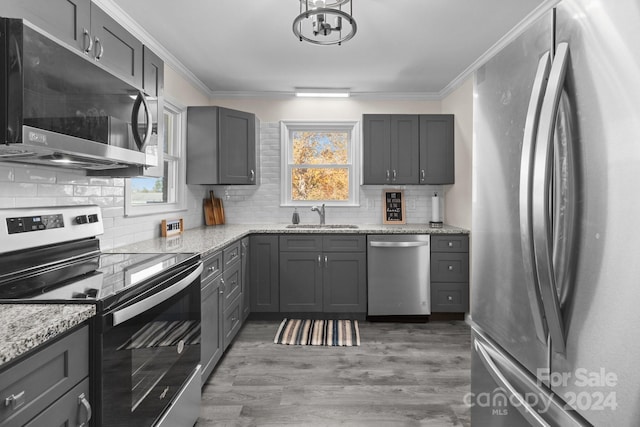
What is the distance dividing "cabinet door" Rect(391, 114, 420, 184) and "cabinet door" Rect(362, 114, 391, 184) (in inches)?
2.2

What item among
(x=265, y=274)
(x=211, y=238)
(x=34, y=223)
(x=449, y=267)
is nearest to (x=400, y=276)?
(x=449, y=267)

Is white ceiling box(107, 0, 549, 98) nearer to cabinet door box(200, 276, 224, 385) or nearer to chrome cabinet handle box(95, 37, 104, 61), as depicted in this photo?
chrome cabinet handle box(95, 37, 104, 61)

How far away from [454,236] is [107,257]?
308cm

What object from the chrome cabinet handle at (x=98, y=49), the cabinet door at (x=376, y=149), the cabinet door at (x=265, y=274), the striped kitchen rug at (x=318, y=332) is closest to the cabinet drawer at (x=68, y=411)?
the chrome cabinet handle at (x=98, y=49)

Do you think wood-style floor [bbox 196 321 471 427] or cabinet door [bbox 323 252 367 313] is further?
cabinet door [bbox 323 252 367 313]

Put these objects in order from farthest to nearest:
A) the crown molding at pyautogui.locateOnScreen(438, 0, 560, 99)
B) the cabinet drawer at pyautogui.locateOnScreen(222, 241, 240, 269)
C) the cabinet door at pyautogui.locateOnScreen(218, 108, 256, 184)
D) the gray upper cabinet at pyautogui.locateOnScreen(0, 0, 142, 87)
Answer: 1. the cabinet door at pyautogui.locateOnScreen(218, 108, 256, 184)
2. the cabinet drawer at pyautogui.locateOnScreen(222, 241, 240, 269)
3. the crown molding at pyautogui.locateOnScreen(438, 0, 560, 99)
4. the gray upper cabinet at pyautogui.locateOnScreen(0, 0, 142, 87)

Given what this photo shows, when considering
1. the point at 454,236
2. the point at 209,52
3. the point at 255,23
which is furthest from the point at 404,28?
the point at 454,236

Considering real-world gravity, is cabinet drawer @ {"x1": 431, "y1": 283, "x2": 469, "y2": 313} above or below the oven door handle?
below

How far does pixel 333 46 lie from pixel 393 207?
81.5 inches

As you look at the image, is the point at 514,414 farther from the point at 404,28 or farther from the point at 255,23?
the point at 255,23

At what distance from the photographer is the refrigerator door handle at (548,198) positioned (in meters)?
0.86

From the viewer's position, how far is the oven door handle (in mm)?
1199

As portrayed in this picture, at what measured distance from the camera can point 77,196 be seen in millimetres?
2113

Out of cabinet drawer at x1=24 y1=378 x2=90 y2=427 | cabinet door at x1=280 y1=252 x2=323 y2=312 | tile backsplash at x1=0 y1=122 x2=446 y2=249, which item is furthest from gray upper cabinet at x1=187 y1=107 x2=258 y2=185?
cabinet drawer at x1=24 y1=378 x2=90 y2=427
